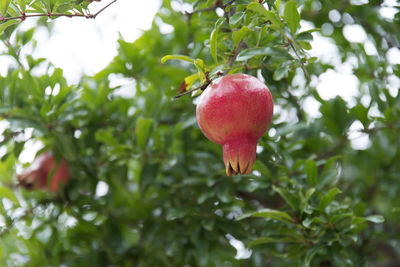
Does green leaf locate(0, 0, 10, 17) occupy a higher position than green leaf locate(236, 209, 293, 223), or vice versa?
green leaf locate(0, 0, 10, 17)

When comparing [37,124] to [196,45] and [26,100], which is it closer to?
[26,100]

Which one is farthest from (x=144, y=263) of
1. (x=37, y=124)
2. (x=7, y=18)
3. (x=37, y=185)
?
(x=7, y=18)

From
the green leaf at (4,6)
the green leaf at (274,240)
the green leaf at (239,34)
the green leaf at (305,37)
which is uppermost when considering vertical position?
the green leaf at (4,6)

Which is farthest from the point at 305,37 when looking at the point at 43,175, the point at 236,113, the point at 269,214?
the point at 43,175

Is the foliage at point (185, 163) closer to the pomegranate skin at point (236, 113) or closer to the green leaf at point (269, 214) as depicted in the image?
the green leaf at point (269, 214)

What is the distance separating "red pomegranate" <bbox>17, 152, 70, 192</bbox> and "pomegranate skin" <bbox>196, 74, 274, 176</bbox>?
3.27ft

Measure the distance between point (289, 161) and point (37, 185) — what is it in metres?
1.02

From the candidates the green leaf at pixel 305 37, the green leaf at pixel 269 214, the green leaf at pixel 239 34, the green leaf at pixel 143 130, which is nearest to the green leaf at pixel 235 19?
the green leaf at pixel 239 34

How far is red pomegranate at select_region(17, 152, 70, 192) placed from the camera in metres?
1.70

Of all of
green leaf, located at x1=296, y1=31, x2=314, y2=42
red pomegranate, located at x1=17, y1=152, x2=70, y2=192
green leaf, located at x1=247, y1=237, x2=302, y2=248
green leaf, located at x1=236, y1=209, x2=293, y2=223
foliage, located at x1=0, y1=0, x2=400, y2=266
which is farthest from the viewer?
red pomegranate, located at x1=17, y1=152, x2=70, y2=192

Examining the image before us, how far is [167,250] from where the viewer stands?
4.97 feet

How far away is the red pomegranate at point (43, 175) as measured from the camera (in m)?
1.70

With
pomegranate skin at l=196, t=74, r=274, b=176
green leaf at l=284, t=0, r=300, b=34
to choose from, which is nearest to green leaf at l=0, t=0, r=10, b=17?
pomegranate skin at l=196, t=74, r=274, b=176

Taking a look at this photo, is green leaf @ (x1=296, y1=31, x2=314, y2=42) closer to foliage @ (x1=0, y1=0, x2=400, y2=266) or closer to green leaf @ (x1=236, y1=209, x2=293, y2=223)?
foliage @ (x1=0, y1=0, x2=400, y2=266)
